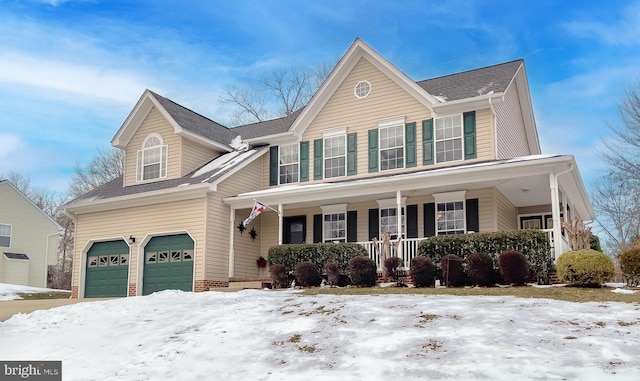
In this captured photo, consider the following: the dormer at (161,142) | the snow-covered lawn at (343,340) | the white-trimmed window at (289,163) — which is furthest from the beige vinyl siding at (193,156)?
the snow-covered lawn at (343,340)

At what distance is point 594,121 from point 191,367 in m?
28.5

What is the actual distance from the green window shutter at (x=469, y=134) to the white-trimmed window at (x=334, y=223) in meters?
4.20

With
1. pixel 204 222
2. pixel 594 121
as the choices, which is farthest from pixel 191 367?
pixel 594 121

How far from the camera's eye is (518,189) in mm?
17203

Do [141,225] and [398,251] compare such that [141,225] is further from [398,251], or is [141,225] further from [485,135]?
[485,135]

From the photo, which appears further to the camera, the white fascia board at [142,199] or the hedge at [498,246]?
the white fascia board at [142,199]

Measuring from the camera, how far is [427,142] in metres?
18.2

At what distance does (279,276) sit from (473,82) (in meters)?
8.70

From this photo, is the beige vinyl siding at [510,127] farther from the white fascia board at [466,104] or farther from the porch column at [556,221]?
the porch column at [556,221]

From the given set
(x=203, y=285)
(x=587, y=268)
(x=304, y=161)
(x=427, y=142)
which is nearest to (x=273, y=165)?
(x=304, y=161)

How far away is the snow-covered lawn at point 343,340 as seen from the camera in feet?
22.0

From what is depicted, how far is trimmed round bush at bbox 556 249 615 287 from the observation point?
41.4 ft

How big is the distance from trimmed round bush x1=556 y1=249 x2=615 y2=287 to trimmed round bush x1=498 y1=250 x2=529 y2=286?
877 mm

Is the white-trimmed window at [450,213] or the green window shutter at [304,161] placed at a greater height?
the green window shutter at [304,161]
